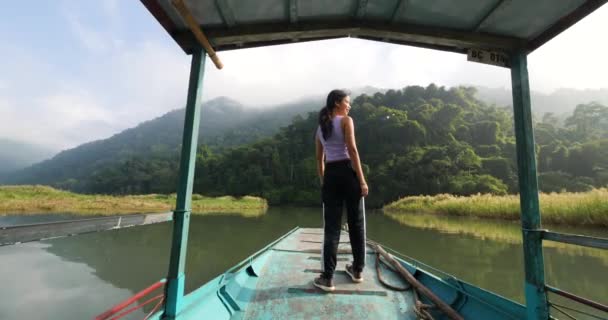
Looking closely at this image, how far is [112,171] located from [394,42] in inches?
3218

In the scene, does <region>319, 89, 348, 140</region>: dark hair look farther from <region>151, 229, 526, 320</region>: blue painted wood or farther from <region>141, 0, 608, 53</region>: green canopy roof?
<region>151, 229, 526, 320</region>: blue painted wood

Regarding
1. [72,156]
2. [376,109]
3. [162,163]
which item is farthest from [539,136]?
[72,156]

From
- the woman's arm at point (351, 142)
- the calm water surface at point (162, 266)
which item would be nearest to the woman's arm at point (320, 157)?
the woman's arm at point (351, 142)

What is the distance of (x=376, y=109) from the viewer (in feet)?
171

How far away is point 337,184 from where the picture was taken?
229 centimetres

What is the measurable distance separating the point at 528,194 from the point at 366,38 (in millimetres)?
1715

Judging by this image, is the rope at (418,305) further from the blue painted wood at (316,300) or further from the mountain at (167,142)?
the mountain at (167,142)

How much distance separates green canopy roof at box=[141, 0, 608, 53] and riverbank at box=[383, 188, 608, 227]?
1203 cm

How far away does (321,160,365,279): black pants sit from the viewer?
7.50ft

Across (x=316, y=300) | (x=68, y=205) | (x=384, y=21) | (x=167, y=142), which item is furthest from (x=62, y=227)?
(x=167, y=142)

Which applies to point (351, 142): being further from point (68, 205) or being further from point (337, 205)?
point (68, 205)

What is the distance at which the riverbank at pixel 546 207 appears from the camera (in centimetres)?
1000

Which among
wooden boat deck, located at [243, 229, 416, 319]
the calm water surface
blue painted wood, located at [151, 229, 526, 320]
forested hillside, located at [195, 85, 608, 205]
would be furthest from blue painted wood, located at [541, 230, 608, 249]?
forested hillside, located at [195, 85, 608, 205]

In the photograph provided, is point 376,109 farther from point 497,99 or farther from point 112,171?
point 497,99
